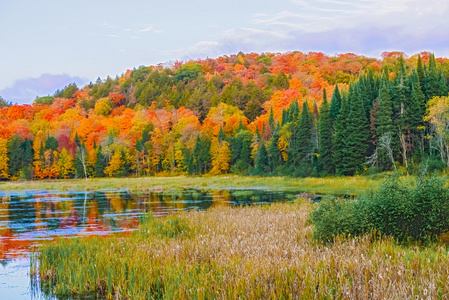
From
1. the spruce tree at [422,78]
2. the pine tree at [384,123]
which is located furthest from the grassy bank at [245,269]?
the spruce tree at [422,78]

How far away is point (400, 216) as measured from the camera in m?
14.8

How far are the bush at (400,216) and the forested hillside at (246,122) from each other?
5.22 m

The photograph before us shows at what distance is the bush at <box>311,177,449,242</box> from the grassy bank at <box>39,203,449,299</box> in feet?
3.47

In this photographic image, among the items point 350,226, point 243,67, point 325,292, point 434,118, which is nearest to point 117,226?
point 350,226

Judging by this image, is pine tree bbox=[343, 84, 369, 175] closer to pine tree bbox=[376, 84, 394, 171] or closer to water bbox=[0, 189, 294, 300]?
pine tree bbox=[376, 84, 394, 171]

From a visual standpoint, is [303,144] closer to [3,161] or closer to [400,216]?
[400,216]

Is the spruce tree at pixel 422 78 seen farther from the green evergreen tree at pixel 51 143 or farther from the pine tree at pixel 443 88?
the green evergreen tree at pixel 51 143

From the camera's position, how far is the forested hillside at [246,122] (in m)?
67.7

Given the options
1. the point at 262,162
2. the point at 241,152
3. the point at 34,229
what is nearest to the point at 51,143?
the point at 241,152

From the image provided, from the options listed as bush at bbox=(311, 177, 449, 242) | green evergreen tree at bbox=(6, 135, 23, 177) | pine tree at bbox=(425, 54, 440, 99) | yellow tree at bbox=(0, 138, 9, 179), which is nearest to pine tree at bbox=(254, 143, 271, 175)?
pine tree at bbox=(425, 54, 440, 99)

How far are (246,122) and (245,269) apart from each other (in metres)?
109

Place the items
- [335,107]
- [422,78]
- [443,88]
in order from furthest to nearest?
[335,107]
[422,78]
[443,88]

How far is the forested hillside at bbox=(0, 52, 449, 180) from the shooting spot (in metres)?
67.7

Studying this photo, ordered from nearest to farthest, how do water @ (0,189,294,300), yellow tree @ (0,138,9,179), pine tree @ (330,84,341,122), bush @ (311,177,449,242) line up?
water @ (0,189,294,300)
bush @ (311,177,449,242)
pine tree @ (330,84,341,122)
yellow tree @ (0,138,9,179)
